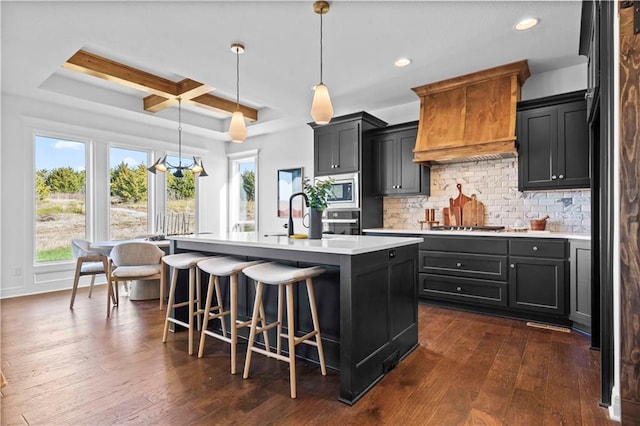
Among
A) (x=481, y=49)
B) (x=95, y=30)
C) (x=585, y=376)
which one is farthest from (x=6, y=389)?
(x=481, y=49)

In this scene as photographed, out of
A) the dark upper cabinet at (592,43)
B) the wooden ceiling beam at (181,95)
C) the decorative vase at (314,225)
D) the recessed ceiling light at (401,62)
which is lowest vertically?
the decorative vase at (314,225)

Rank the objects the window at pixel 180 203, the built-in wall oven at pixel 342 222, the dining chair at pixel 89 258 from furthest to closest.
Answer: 1. the window at pixel 180 203
2. the built-in wall oven at pixel 342 222
3. the dining chair at pixel 89 258

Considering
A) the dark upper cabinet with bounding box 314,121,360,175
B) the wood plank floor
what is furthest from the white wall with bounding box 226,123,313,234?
the wood plank floor

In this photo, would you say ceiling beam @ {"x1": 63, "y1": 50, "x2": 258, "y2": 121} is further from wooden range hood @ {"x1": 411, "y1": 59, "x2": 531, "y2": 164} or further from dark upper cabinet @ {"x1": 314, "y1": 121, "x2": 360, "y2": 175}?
wooden range hood @ {"x1": 411, "y1": 59, "x2": 531, "y2": 164}

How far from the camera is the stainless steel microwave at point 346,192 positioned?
4625 millimetres

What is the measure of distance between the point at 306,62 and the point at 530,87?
2619mm

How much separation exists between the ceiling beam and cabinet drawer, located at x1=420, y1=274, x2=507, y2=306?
12.3ft

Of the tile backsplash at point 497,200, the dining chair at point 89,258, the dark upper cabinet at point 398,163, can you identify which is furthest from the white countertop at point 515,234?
the dining chair at point 89,258

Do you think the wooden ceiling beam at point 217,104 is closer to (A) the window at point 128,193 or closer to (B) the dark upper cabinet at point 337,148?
(B) the dark upper cabinet at point 337,148

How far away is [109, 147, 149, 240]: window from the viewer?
215 inches

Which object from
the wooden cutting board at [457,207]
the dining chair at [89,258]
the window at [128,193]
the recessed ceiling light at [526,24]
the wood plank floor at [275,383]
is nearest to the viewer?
the wood plank floor at [275,383]

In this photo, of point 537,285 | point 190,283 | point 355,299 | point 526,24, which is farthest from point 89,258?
point 526,24

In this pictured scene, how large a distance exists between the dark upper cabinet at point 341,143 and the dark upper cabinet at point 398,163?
233 mm

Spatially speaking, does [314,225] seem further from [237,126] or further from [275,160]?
[275,160]
